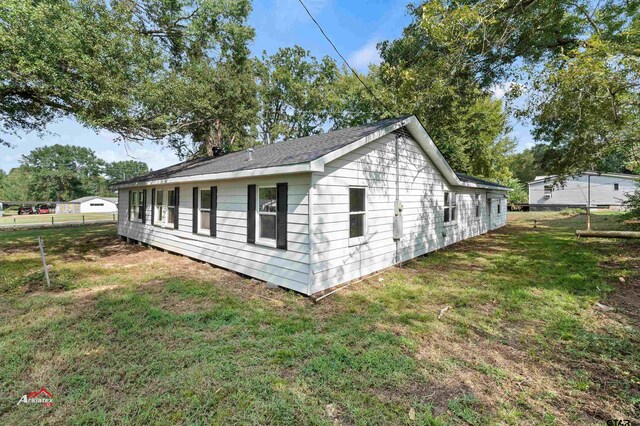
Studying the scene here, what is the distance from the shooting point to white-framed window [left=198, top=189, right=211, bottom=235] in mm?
7693

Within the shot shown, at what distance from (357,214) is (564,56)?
4746 millimetres

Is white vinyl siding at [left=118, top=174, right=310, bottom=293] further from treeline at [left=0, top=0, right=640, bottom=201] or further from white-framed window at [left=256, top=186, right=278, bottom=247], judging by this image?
treeline at [left=0, top=0, right=640, bottom=201]

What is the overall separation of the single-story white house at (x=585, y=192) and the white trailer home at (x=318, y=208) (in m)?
26.0

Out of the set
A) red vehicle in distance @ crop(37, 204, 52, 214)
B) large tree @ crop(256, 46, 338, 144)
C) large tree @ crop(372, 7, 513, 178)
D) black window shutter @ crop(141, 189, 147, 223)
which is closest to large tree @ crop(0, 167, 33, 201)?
red vehicle in distance @ crop(37, 204, 52, 214)

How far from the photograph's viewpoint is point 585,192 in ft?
91.3

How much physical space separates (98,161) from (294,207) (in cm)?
9732

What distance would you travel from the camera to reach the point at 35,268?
24.2ft

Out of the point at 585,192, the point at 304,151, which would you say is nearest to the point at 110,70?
the point at 304,151

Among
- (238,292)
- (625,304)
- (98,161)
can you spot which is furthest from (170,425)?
(98,161)

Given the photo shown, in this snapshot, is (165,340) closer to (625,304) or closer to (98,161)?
(625,304)

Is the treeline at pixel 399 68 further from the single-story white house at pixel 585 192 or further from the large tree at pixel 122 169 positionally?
the large tree at pixel 122 169

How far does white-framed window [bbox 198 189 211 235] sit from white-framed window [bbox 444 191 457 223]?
792cm

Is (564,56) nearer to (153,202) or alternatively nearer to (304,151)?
(304,151)

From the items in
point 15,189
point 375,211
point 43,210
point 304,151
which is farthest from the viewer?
point 15,189
